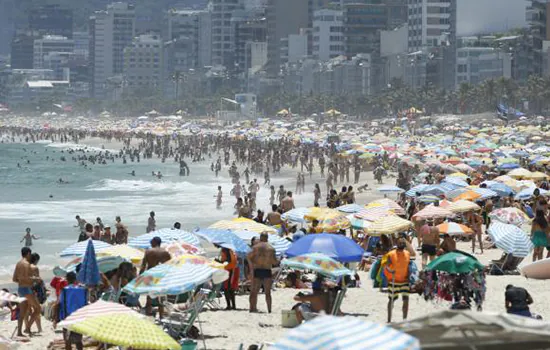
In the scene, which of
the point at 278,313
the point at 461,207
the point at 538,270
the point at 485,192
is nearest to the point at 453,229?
the point at 538,270

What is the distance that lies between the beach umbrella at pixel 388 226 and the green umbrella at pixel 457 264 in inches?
164

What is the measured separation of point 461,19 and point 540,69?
1195 cm

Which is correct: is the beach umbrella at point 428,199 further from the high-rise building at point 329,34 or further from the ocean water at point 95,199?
the high-rise building at point 329,34

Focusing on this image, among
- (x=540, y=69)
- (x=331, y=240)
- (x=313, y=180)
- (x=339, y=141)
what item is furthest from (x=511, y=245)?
(x=540, y=69)

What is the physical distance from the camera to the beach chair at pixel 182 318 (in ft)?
41.1

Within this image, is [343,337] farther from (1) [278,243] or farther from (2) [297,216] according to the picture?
(2) [297,216]

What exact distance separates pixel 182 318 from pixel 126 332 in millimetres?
4312

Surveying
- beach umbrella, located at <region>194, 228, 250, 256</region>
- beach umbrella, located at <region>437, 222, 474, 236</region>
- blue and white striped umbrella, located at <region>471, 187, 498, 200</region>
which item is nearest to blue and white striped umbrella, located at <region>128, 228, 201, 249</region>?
beach umbrella, located at <region>194, 228, 250, 256</region>

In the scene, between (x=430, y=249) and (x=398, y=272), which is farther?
(x=430, y=249)

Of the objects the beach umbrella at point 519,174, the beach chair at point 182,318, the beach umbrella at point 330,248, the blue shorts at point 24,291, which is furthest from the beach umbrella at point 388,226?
the beach umbrella at point 519,174

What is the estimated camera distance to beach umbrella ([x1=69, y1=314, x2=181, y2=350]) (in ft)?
28.2

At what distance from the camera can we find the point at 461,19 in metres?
126

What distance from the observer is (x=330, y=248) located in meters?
14.8

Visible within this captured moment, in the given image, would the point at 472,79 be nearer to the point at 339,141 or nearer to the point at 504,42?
the point at 504,42
